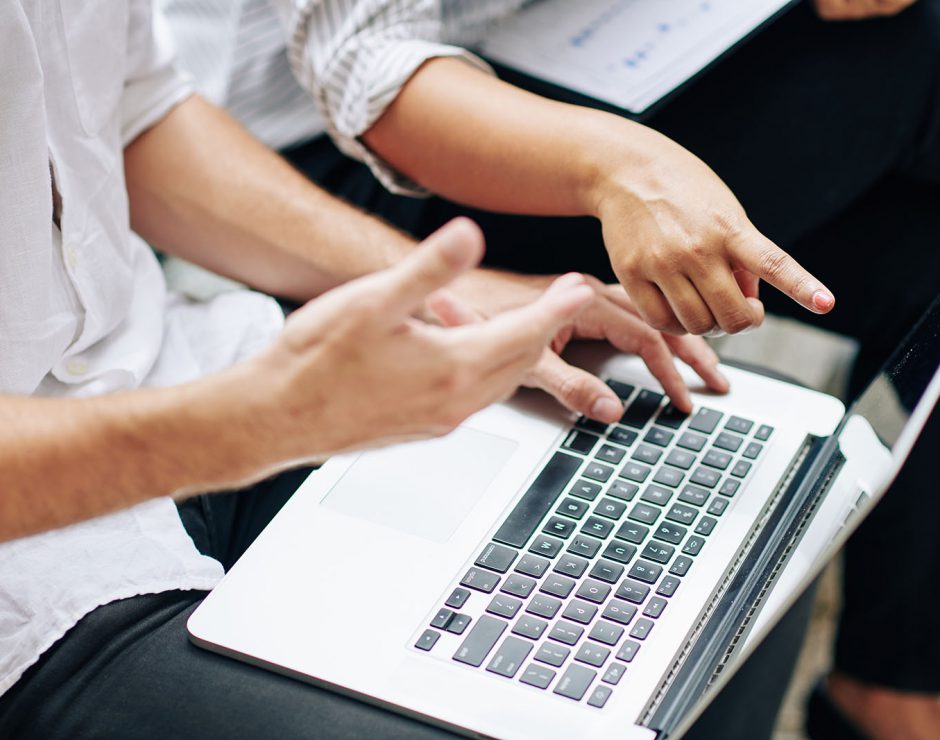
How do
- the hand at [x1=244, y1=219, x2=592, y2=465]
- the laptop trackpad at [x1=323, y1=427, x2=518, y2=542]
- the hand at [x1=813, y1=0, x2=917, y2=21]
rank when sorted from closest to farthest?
the hand at [x1=244, y1=219, x2=592, y2=465], the laptop trackpad at [x1=323, y1=427, x2=518, y2=542], the hand at [x1=813, y1=0, x2=917, y2=21]

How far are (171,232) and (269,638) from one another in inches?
16.2

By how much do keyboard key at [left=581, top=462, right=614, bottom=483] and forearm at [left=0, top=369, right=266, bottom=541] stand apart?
26cm

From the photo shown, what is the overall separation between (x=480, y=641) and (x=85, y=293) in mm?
337

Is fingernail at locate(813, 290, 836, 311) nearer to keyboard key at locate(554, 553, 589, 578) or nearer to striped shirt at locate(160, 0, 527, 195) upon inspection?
keyboard key at locate(554, 553, 589, 578)

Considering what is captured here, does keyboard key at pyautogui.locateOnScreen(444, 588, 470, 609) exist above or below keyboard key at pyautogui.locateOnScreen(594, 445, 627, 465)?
above

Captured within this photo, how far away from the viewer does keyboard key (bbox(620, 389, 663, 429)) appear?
681 mm

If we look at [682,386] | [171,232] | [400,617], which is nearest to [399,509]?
Result: [400,617]

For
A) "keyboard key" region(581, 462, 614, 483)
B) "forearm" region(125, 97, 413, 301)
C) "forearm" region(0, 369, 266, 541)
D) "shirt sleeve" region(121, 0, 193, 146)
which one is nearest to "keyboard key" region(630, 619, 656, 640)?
"keyboard key" region(581, 462, 614, 483)

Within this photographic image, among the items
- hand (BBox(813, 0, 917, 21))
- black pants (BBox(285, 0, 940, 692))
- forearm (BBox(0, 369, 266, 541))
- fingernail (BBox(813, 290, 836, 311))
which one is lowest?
black pants (BBox(285, 0, 940, 692))

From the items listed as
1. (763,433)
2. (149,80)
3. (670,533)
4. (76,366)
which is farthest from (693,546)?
(149,80)

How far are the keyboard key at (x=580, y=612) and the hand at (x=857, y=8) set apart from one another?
59cm

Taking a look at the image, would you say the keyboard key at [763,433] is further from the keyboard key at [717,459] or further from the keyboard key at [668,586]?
the keyboard key at [668,586]

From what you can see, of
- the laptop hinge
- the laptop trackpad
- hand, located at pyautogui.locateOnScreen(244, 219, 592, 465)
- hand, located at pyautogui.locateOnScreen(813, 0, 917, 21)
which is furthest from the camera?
hand, located at pyautogui.locateOnScreen(813, 0, 917, 21)

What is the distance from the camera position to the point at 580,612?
556 mm
